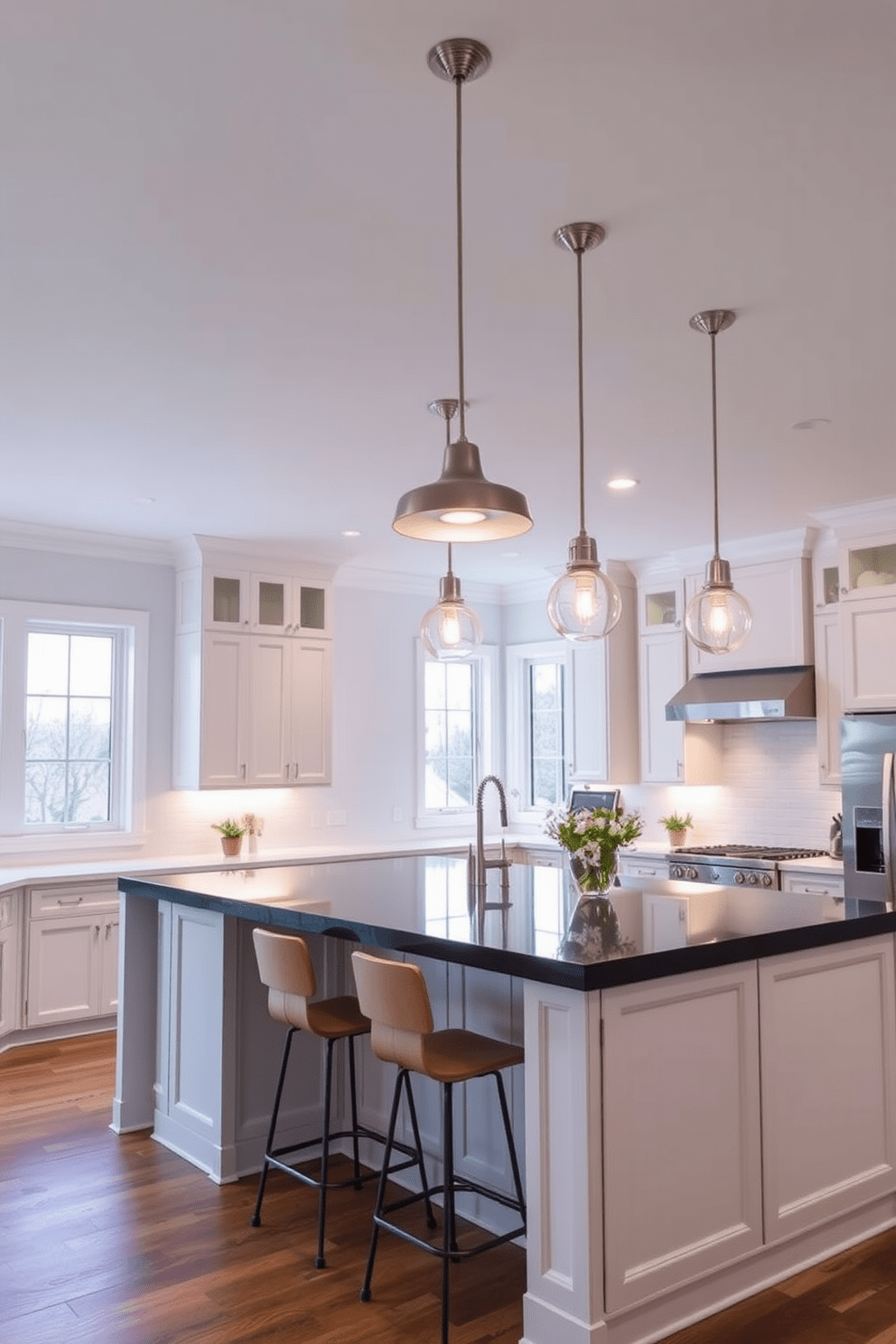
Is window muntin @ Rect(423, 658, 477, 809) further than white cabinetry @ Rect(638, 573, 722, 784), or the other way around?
window muntin @ Rect(423, 658, 477, 809)

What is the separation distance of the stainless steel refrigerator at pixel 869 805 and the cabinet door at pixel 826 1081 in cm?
200

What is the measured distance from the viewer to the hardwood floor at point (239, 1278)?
2.65 meters

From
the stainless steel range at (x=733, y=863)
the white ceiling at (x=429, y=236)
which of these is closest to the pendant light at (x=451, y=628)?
the white ceiling at (x=429, y=236)

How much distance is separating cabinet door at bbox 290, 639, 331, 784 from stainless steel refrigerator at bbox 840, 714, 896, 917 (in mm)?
3080

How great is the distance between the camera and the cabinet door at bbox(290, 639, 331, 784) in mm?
6676

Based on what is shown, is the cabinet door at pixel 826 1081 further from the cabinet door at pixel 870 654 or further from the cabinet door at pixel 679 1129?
the cabinet door at pixel 870 654

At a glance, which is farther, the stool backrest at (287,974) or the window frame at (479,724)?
the window frame at (479,724)

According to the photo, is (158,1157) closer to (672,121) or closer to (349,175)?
(349,175)

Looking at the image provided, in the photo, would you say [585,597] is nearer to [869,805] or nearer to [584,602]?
[584,602]

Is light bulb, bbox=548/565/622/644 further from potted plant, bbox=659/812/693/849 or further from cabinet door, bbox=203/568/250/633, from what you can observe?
potted plant, bbox=659/812/693/849

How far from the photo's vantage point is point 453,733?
802cm

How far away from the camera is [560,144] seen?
234 centimetres

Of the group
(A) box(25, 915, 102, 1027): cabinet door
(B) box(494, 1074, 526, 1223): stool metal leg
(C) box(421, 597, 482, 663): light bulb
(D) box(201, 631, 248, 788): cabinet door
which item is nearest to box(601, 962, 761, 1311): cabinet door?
(B) box(494, 1074, 526, 1223): stool metal leg

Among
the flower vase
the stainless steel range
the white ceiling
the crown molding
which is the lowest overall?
the stainless steel range
